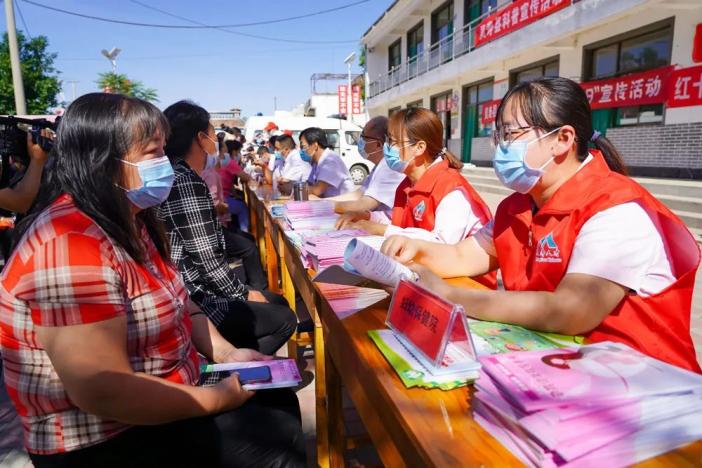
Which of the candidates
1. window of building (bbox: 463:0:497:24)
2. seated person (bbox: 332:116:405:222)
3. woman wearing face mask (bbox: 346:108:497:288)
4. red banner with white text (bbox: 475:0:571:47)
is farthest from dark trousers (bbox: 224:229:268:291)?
window of building (bbox: 463:0:497:24)

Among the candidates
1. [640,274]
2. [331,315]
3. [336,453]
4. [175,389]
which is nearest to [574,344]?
[640,274]

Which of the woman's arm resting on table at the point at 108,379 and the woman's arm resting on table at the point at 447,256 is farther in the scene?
the woman's arm resting on table at the point at 447,256

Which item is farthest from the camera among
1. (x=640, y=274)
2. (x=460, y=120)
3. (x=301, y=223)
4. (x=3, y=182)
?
(x=460, y=120)

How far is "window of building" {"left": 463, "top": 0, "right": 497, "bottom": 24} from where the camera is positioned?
1240 cm

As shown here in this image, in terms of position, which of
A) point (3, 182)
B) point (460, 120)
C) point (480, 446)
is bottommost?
point (480, 446)

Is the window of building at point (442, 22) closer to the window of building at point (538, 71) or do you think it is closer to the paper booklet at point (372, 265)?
the window of building at point (538, 71)

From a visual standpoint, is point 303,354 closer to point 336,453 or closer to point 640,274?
point 336,453

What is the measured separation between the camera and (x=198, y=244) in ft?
6.80

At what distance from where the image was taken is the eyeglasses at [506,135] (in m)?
1.38

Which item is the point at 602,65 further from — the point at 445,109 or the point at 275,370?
the point at 275,370

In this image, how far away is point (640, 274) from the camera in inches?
42.3

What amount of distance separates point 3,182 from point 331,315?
2.70 meters

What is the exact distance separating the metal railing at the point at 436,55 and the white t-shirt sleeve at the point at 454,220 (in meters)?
10.7

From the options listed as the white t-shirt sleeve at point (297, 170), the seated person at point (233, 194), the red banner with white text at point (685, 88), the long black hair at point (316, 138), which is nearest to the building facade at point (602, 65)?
the red banner with white text at point (685, 88)
